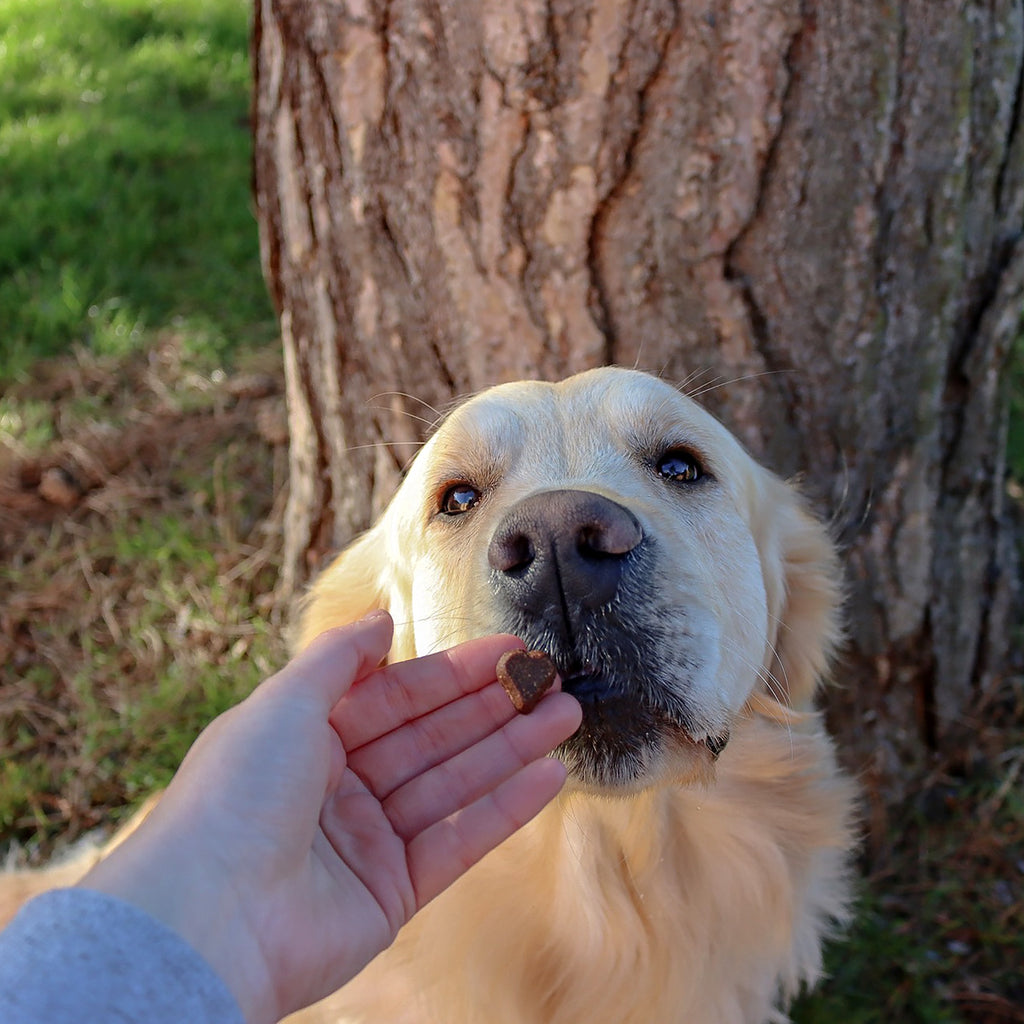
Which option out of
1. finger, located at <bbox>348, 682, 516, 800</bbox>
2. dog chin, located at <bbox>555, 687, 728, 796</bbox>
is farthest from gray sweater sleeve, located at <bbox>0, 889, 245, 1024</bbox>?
dog chin, located at <bbox>555, 687, 728, 796</bbox>

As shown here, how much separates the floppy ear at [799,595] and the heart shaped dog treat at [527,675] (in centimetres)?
89

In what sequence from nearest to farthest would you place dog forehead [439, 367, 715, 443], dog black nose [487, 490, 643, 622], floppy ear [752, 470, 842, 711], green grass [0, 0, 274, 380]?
1. dog black nose [487, 490, 643, 622]
2. dog forehead [439, 367, 715, 443]
3. floppy ear [752, 470, 842, 711]
4. green grass [0, 0, 274, 380]

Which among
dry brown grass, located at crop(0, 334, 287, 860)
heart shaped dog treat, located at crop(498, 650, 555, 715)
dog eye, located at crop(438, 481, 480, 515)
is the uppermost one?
dog eye, located at crop(438, 481, 480, 515)

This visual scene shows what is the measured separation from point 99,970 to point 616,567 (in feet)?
2.99

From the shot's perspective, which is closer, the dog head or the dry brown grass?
the dog head

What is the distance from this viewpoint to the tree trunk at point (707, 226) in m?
2.23

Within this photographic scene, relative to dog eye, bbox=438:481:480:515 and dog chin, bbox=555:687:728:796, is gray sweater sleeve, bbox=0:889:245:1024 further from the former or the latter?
dog eye, bbox=438:481:480:515

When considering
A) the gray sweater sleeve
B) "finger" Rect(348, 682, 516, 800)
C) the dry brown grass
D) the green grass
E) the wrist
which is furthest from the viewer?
the green grass

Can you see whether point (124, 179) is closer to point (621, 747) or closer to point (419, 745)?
point (419, 745)

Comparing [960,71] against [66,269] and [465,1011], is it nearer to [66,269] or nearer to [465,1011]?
[465,1011]

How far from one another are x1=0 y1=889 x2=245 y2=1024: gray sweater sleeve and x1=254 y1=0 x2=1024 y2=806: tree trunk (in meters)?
1.72

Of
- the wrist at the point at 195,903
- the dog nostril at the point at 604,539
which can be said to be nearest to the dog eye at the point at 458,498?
the dog nostril at the point at 604,539

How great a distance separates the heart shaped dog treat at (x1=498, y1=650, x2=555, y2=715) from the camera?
1.50 m

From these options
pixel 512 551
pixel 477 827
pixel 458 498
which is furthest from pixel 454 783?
pixel 458 498
